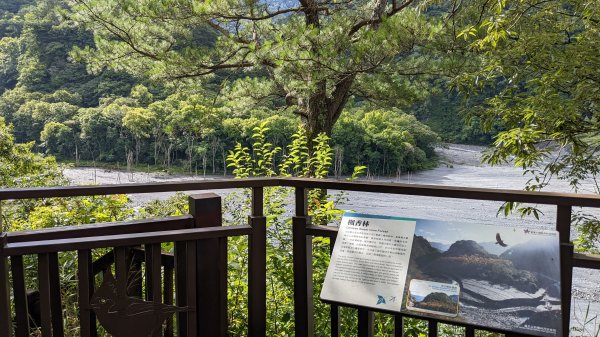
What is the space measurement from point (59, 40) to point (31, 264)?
98.5ft

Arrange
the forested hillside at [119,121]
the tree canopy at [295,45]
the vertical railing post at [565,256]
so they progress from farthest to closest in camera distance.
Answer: the forested hillside at [119,121] → the tree canopy at [295,45] → the vertical railing post at [565,256]

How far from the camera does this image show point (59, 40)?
27594 mm

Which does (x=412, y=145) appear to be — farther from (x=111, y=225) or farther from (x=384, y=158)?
(x=111, y=225)

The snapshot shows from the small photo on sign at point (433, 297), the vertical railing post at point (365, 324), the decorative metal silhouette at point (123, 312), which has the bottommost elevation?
the vertical railing post at point (365, 324)

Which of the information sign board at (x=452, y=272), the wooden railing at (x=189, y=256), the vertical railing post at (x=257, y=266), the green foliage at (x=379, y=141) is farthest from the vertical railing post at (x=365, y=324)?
the green foliage at (x=379, y=141)

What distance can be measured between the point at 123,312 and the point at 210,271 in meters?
0.31

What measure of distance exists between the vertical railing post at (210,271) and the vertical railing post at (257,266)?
0.42 feet

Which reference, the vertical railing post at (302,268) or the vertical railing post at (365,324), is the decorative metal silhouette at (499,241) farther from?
the vertical railing post at (302,268)

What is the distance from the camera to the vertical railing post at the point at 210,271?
155 centimetres

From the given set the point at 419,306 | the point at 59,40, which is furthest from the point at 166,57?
the point at 59,40

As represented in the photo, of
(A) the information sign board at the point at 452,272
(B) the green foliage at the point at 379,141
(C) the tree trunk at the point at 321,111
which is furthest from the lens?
(B) the green foliage at the point at 379,141

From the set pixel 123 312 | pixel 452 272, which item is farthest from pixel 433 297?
pixel 123 312

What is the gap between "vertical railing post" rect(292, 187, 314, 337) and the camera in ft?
5.61

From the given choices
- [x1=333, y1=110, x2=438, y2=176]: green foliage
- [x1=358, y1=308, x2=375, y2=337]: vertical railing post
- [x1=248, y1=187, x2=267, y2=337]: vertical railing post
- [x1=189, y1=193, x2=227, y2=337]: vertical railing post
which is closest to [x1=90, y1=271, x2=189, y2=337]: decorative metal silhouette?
[x1=189, y1=193, x2=227, y2=337]: vertical railing post
